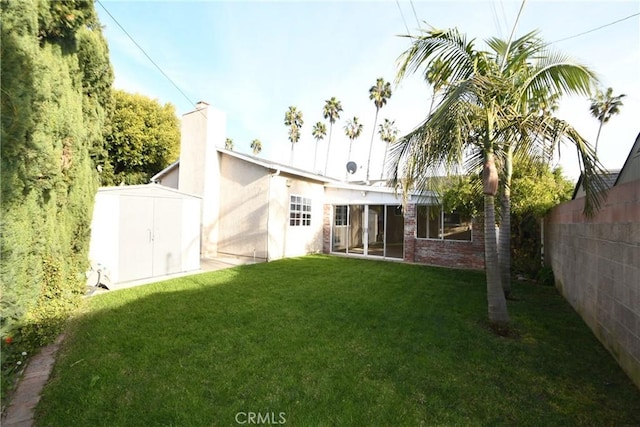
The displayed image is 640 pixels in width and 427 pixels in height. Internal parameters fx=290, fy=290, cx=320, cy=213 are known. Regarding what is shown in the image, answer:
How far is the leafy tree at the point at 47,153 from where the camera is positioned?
356 centimetres

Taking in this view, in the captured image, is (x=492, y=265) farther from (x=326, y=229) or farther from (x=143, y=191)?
(x=326, y=229)

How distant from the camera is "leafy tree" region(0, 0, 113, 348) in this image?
3562 mm

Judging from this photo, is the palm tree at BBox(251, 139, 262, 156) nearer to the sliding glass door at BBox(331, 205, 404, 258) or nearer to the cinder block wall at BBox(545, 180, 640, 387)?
the sliding glass door at BBox(331, 205, 404, 258)

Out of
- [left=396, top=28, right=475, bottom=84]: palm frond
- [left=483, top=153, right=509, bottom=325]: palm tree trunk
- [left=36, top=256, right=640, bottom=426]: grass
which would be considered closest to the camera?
[left=36, top=256, right=640, bottom=426]: grass

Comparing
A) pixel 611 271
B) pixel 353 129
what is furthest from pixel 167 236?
pixel 353 129

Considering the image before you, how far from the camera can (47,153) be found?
13.6 feet

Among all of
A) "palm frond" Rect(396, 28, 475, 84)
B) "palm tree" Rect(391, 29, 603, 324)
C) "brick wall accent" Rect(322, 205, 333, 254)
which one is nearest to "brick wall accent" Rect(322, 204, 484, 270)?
"brick wall accent" Rect(322, 205, 333, 254)

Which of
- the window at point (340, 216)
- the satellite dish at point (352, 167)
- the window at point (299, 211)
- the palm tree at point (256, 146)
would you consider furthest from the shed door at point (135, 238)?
the palm tree at point (256, 146)

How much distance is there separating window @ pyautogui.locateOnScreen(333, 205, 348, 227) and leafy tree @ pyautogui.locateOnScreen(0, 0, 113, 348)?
11259mm

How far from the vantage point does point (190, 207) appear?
9.66 m

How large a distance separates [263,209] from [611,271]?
10.5m

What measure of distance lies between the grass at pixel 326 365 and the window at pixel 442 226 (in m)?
5.13

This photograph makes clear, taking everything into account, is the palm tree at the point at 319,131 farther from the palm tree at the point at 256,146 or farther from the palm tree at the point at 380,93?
the palm tree at the point at 256,146

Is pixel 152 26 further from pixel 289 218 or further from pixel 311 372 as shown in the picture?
pixel 311 372
